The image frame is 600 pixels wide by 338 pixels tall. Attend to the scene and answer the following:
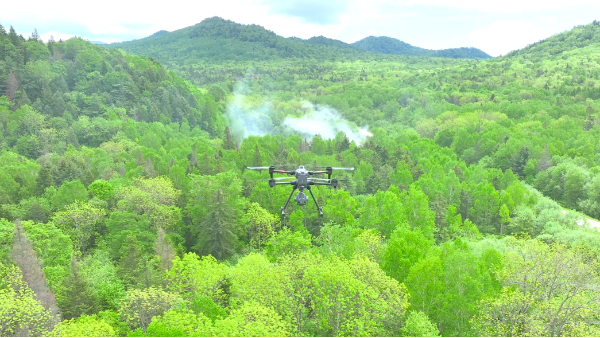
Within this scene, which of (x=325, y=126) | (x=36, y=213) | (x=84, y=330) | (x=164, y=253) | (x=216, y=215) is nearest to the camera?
(x=84, y=330)

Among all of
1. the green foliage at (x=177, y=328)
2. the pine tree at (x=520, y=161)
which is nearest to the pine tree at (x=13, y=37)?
the green foliage at (x=177, y=328)

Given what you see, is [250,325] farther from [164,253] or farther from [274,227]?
[274,227]

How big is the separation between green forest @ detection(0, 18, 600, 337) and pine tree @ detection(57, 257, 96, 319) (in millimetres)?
193

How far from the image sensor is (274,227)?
65625mm

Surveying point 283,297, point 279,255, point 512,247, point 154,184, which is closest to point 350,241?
point 279,255

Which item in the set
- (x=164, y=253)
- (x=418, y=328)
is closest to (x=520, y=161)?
(x=418, y=328)

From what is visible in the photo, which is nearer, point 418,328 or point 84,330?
point 84,330

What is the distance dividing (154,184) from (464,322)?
4845 centimetres

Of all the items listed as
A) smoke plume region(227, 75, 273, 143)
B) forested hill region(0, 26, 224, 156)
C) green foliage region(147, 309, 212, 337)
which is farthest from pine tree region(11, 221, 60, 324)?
smoke plume region(227, 75, 273, 143)

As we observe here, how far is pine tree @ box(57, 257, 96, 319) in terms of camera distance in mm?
38906

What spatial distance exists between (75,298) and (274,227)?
3172 cm

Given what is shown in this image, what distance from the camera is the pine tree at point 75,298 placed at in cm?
3891

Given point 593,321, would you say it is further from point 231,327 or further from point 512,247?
point 231,327

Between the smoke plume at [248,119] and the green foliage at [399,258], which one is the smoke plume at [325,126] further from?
the green foliage at [399,258]
